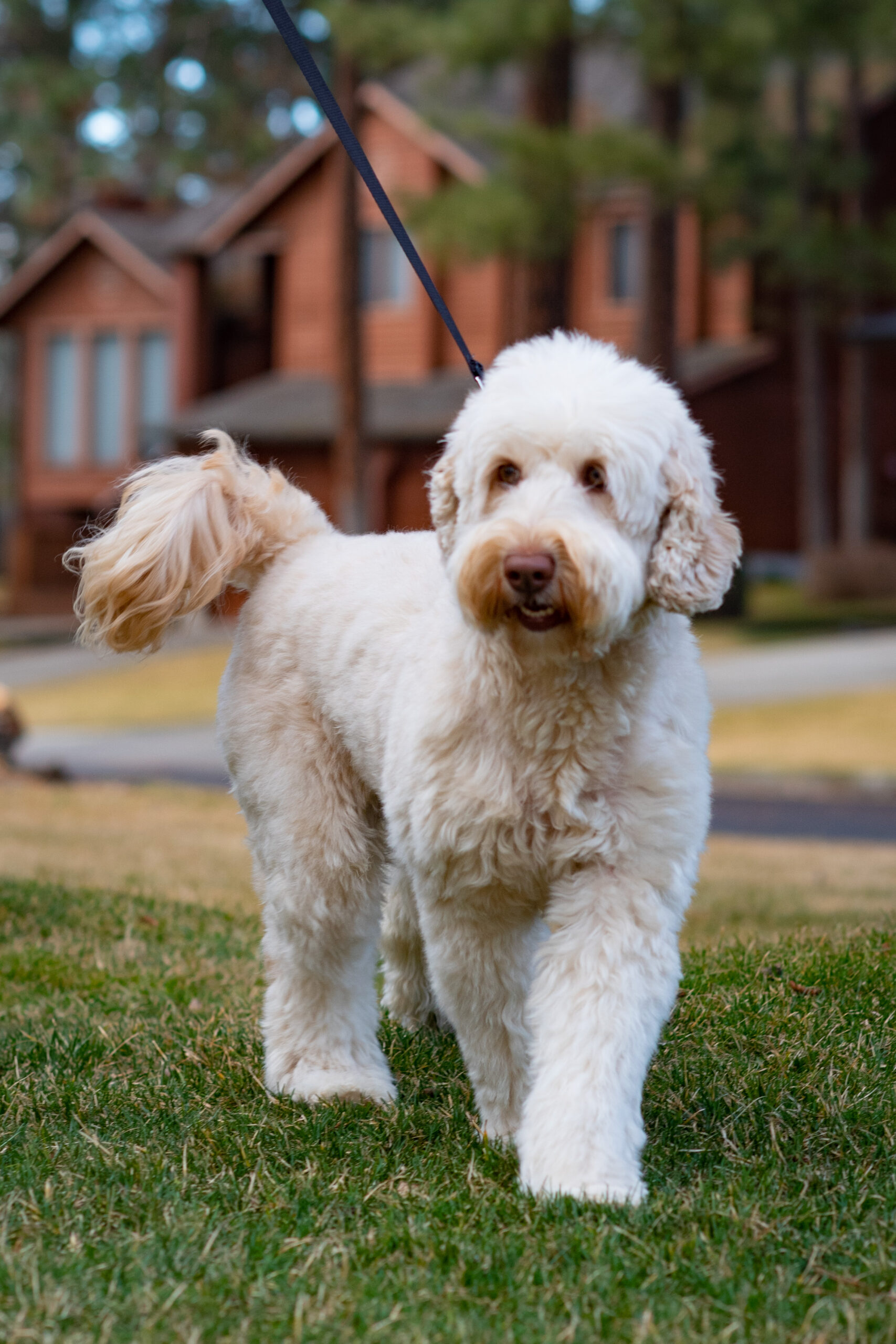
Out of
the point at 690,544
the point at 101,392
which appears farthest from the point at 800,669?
the point at 101,392

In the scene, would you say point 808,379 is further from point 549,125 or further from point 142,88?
point 142,88

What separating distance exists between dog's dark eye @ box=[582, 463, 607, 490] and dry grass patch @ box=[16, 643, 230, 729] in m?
16.2

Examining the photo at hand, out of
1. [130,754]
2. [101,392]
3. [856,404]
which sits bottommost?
[130,754]

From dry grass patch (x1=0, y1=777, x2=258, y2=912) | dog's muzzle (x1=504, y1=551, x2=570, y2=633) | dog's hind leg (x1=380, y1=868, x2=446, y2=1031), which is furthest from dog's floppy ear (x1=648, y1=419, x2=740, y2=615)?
dry grass patch (x1=0, y1=777, x2=258, y2=912)

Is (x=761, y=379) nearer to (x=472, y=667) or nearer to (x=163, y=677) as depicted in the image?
(x=163, y=677)

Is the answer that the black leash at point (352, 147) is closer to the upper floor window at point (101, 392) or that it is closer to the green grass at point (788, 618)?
the green grass at point (788, 618)

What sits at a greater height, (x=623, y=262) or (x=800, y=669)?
(x=623, y=262)

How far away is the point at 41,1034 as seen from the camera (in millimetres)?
4625

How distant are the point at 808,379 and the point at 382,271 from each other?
7515 mm

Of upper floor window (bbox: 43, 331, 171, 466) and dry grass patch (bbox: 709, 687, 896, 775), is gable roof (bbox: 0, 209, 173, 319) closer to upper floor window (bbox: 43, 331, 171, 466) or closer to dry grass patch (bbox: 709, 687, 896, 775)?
upper floor window (bbox: 43, 331, 171, 466)

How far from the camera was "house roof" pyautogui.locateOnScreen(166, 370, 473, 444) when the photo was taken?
2655 centimetres

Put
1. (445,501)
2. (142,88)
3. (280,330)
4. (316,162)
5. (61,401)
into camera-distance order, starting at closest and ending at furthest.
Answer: (445,501)
(316,162)
(280,330)
(61,401)
(142,88)

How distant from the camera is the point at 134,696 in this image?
21.8 meters

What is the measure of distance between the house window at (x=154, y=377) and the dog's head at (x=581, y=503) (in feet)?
94.6
